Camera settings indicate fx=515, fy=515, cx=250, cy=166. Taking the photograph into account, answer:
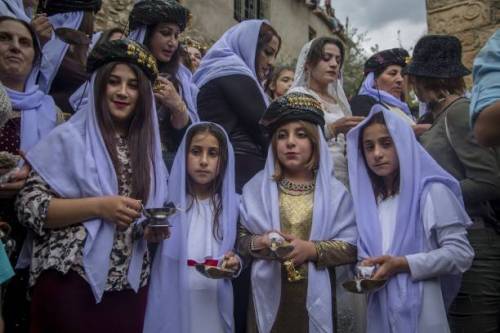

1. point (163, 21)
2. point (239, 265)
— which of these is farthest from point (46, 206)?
point (163, 21)

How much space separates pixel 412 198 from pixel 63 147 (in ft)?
5.96

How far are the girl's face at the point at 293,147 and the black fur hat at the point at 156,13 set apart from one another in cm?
121

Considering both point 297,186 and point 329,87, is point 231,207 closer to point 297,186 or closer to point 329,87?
point 297,186

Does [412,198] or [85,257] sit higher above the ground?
[412,198]

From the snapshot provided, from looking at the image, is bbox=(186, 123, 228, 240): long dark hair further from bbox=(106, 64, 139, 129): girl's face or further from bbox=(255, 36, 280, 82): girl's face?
bbox=(255, 36, 280, 82): girl's face

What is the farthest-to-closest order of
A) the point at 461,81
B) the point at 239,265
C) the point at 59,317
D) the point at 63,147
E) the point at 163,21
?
the point at 163,21, the point at 461,81, the point at 239,265, the point at 63,147, the point at 59,317

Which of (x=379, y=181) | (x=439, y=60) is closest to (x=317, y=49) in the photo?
(x=439, y=60)

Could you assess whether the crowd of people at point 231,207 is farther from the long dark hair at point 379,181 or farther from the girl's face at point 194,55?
the girl's face at point 194,55

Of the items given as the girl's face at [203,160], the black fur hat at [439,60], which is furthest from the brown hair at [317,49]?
the girl's face at [203,160]

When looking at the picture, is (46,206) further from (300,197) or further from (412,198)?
(412,198)

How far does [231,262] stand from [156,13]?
1896 millimetres

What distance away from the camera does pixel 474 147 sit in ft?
9.48

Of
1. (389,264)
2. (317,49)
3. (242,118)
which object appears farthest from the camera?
(317,49)

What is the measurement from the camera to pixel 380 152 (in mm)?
2969
